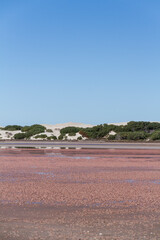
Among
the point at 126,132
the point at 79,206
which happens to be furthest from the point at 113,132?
the point at 79,206

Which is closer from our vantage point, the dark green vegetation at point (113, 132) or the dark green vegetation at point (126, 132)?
the dark green vegetation at point (126, 132)

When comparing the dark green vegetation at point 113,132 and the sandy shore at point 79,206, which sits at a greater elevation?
the dark green vegetation at point 113,132

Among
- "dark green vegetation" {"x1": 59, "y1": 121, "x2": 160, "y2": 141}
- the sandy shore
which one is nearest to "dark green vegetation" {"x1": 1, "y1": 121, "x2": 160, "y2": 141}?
"dark green vegetation" {"x1": 59, "y1": 121, "x2": 160, "y2": 141}

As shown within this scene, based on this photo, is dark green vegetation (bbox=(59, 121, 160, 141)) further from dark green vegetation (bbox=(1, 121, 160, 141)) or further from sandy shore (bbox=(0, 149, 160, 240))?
sandy shore (bbox=(0, 149, 160, 240))

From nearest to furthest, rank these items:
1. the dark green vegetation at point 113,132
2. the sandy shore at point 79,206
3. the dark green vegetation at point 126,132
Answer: the sandy shore at point 79,206 < the dark green vegetation at point 126,132 < the dark green vegetation at point 113,132

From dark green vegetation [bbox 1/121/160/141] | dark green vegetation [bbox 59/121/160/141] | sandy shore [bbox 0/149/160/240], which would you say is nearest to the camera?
sandy shore [bbox 0/149/160/240]

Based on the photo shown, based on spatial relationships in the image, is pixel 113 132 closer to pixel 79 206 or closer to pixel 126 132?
pixel 126 132

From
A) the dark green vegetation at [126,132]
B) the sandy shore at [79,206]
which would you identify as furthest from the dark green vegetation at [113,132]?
the sandy shore at [79,206]

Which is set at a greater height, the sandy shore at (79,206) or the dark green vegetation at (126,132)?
the dark green vegetation at (126,132)

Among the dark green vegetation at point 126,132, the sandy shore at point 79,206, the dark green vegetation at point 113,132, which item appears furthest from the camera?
the dark green vegetation at point 113,132

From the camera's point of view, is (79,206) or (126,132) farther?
(126,132)

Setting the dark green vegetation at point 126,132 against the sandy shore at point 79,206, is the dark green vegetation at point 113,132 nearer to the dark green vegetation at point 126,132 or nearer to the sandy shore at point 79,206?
the dark green vegetation at point 126,132

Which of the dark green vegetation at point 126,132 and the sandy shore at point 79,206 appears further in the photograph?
the dark green vegetation at point 126,132

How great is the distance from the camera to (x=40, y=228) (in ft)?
23.8
